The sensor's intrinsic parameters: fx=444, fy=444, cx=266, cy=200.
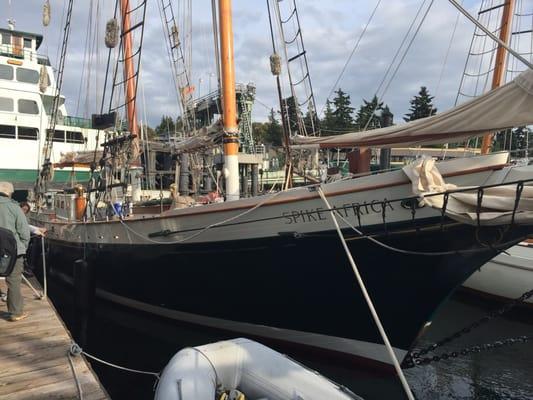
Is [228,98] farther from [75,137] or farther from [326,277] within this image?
[75,137]

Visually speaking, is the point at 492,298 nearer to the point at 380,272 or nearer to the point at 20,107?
the point at 380,272

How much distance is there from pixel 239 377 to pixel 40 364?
214 centimetres

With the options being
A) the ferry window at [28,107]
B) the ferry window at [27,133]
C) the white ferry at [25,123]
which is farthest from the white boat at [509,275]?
the ferry window at [28,107]

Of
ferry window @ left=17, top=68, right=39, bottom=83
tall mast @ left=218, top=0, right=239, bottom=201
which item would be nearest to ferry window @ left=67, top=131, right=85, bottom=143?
ferry window @ left=17, top=68, right=39, bottom=83

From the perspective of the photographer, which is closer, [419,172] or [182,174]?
[419,172]

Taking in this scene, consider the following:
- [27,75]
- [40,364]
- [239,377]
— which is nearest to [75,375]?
[40,364]

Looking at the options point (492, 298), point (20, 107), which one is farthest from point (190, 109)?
point (20, 107)

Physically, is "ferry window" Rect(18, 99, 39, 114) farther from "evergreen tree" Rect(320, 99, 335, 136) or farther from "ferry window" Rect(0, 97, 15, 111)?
"evergreen tree" Rect(320, 99, 335, 136)

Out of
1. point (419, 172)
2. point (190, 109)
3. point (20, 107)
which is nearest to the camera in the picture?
point (419, 172)

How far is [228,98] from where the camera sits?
7.57 meters

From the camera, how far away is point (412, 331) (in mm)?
6004

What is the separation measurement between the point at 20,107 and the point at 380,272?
23493mm

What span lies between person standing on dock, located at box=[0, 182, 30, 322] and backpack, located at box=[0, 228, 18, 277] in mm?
144

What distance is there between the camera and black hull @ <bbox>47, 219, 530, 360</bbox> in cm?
539
